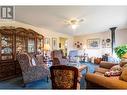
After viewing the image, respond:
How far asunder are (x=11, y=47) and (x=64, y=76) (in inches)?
111

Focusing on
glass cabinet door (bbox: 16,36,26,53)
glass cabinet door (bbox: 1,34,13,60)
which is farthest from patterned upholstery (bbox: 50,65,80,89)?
glass cabinet door (bbox: 16,36,26,53)

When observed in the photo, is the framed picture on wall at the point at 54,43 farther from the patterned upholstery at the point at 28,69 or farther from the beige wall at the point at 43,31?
the patterned upholstery at the point at 28,69

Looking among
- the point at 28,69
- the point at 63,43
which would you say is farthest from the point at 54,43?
the point at 28,69

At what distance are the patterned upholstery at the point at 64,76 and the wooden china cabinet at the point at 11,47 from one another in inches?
92.0

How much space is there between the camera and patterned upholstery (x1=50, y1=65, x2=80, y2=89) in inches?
106

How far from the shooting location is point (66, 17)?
5.55 metres

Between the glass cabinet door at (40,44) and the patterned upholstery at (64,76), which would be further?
the glass cabinet door at (40,44)

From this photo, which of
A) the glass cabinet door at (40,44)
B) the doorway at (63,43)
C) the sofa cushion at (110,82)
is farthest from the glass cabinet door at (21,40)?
the doorway at (63,43)

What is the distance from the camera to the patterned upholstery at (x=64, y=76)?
106 inches

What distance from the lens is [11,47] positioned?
501 cm

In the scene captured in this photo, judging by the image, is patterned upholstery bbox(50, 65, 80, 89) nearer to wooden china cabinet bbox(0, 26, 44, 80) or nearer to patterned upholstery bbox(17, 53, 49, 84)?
patterned upholstery bbox(17, 53, 49, 84)
